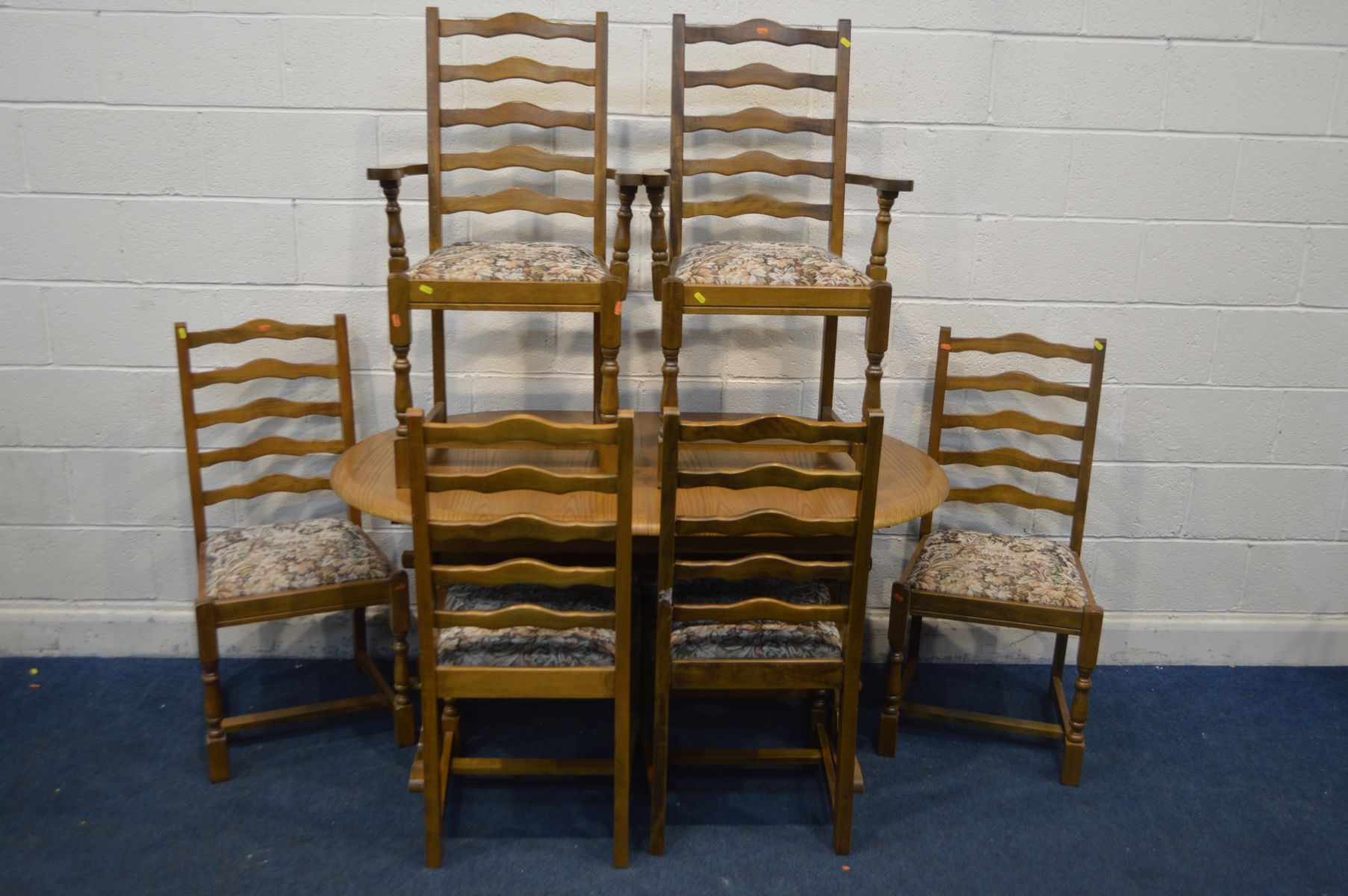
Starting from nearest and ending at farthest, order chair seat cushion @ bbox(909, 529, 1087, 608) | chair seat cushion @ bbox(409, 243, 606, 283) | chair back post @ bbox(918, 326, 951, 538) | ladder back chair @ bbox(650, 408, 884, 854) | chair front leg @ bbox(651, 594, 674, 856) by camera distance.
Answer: ladder back chair @ bbox(650, 408, 884, 854), chair front leg @ bbox(651, 594, 674, 856), chair seat cushion @ bbox(409, 243, 606, 283), chair seat cushion @ bbox(909, 529, 1087, 608), chair back post @ bbox(918, 326, 951, 538)

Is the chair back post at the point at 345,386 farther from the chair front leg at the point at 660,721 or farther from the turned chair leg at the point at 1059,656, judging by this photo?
the turned chair leg at the point at 1059,656

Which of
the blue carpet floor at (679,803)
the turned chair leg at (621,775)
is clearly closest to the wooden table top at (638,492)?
the turned chair leg at (621,775)

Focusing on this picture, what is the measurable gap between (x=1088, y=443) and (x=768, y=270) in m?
1.06

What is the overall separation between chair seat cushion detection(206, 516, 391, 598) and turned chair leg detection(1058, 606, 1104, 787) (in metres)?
1.66

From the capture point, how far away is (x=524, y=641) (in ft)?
7.37

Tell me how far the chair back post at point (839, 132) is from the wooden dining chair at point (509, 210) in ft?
1.68

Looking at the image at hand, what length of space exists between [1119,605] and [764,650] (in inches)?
59.3

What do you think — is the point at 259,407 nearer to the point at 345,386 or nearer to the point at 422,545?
the point at 345,386

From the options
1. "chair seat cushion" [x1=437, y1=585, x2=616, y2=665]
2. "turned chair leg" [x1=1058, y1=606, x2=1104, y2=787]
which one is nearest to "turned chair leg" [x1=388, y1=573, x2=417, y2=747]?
"chair seat cushion" [x1=437, y1=585, x2=616, y2=665]

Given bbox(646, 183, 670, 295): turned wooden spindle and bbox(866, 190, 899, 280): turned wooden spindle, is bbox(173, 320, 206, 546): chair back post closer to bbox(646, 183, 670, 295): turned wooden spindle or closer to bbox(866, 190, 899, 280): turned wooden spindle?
bbox(646, 183, 670, 295): turned wooden spindle

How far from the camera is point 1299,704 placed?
3.05 metres

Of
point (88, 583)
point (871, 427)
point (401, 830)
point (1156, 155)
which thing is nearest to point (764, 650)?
point (871, 427)

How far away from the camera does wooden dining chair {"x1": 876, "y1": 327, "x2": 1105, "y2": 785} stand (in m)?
2.59

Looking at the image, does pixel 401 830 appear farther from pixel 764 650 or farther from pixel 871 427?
pixel 871 427
